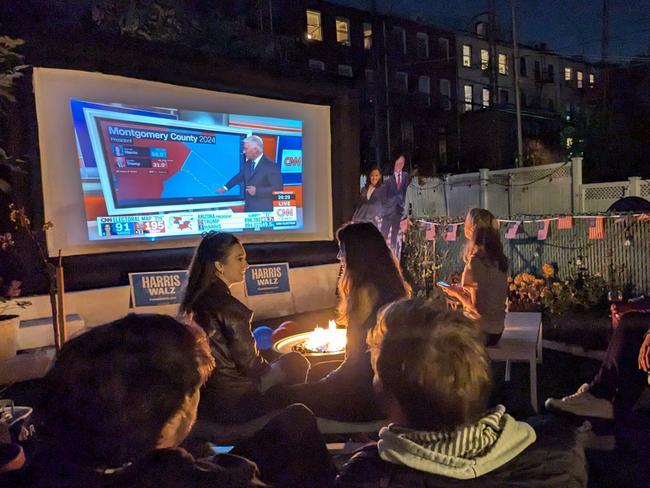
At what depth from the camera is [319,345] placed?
3721 mm

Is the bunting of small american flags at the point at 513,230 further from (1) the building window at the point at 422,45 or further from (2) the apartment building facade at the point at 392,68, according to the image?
(1) the building window at the point at 422,45

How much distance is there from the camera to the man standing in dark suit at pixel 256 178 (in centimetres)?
703

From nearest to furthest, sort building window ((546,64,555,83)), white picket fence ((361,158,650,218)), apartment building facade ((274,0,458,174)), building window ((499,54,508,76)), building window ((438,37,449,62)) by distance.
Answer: white picket fence ((361,158,650,218))
apartment building facade ((274,0,458,174))
building window ((438,37,449,62))
building window ((499,54,508,76))
building window ((546,64,555,83))

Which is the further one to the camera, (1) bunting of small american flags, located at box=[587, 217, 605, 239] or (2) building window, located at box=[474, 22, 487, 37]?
(2) building window, located at box=[474, 22, 487, 37]

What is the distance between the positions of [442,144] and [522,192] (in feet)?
50.0

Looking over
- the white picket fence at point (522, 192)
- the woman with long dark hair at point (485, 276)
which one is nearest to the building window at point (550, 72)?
the white picket fence at point (522, 192)

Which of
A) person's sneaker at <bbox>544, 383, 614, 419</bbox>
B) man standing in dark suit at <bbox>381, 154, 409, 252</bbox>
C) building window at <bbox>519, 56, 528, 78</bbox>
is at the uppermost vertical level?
building window at <bbox>519, 56, 528, 78</bbox>

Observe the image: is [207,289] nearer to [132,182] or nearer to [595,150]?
[132,182]

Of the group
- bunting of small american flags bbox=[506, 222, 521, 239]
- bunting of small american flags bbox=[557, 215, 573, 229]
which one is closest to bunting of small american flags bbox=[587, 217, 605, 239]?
bunting of small american flags bbox=[557, 215, 573, 229]

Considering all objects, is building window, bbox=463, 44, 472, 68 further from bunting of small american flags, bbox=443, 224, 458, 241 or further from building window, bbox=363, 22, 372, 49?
bunting of small american flags, bbox=443, 224, 458, 241

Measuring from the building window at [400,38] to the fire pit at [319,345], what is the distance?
93.8 ft

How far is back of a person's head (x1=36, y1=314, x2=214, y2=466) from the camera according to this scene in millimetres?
1062

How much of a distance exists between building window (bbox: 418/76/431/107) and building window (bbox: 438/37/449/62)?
192cm

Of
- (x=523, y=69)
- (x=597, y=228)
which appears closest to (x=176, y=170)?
(x=597, y=228)
